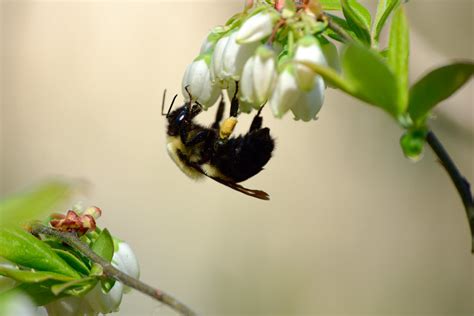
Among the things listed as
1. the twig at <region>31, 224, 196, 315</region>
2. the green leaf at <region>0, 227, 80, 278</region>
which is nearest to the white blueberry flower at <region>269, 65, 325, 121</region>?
the twig at <region>31, 224, 196, 315</region>

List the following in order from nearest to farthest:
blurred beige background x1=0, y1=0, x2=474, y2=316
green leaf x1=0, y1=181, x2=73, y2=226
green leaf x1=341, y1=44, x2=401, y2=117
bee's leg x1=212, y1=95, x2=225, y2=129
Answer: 1. green leaf x1=0, y1=181, x2=73, y2=226
2. green leaf x1=341, y1=44, x2=401, y2=117
3. bee's leg x1=212, y1=95, x2=225, y2=129
4. blurred beige background x1=0, y1=0, x2=474, y2=316

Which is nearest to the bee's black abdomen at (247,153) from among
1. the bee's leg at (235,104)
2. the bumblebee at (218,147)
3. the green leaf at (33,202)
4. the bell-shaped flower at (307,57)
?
the bumblebee at (218,147)

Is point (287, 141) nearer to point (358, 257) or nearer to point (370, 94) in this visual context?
point (358, 257)

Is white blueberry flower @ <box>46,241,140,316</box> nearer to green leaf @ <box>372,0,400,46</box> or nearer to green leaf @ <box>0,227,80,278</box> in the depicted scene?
green leaf @ <box>0,227,80,278</box>

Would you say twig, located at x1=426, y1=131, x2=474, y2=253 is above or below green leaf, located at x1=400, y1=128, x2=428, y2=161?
below

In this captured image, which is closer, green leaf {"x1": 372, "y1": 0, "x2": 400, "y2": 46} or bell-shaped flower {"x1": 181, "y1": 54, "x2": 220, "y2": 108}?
green leaf {"x1": 372, "y1": 0, "x2": 400, "y2": 46}

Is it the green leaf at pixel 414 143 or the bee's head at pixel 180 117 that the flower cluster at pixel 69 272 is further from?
the green leaf at pixel 414 143

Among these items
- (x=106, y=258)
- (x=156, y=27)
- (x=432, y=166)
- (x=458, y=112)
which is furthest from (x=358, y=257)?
(x=106, y=258)
